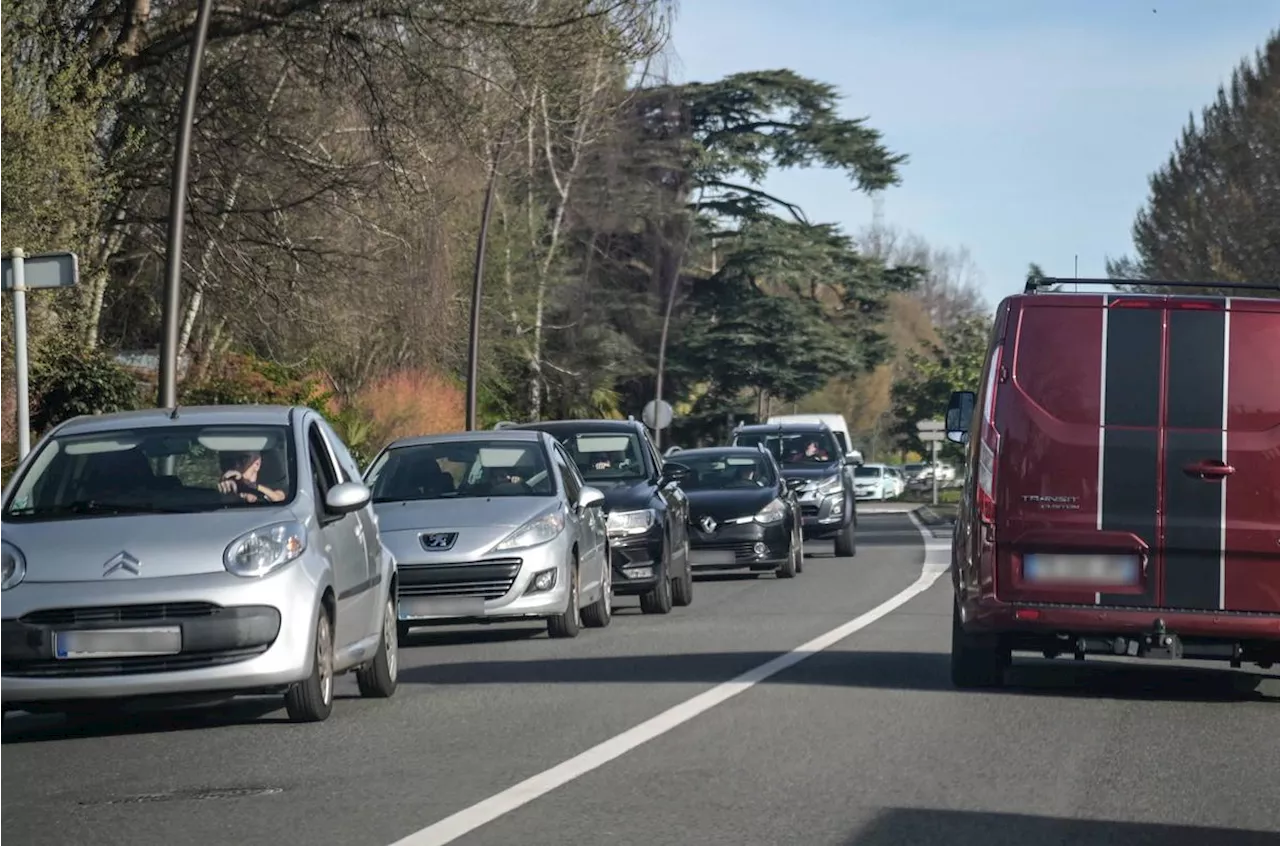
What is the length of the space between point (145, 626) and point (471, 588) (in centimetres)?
542

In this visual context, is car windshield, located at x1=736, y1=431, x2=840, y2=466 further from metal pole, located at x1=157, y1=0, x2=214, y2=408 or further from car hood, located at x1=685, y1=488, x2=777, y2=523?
metal pole, located at x1=157, y1=0, x2=214, y2=408

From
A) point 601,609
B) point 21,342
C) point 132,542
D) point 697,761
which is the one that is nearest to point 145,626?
point 132,542

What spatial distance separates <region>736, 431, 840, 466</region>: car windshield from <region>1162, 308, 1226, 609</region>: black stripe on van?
2080cm

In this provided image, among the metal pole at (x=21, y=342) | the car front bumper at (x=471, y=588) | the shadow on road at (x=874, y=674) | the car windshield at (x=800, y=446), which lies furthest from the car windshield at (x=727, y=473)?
the shadow on road at (x=874, y=674)

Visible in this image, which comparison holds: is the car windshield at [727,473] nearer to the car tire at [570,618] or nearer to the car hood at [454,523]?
the car tire at [570,618]

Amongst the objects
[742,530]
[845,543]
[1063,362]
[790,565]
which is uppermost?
[1063,362]

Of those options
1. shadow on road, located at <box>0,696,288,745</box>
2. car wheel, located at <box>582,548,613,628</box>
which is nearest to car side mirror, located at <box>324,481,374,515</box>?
shadow on road, located at <box>0,696,288,745</box>

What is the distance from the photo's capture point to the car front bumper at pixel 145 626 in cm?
1045

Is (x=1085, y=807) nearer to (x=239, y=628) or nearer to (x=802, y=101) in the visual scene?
(x=239, y=628)

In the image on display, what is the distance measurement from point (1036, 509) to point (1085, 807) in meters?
3.45

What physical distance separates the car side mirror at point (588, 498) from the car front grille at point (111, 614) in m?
6.63

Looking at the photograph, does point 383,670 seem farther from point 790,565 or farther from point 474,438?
point 790,565

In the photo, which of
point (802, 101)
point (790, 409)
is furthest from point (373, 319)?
point (790, 409)

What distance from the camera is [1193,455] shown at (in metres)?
11.7
